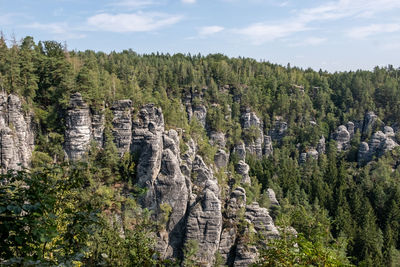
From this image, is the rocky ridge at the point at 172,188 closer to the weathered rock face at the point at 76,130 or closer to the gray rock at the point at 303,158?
the weathered rock face at the point at 76,130

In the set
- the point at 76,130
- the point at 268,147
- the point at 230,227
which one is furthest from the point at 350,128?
the point at 76,130

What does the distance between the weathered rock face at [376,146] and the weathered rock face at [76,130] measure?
7220cm

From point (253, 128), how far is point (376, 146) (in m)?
33.4

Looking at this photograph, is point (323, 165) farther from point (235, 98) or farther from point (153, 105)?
point (153, 105)

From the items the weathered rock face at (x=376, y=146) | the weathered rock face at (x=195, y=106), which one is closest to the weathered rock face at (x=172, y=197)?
the weathered rock face at (x=195, y=106)

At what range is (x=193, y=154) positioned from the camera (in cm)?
4925

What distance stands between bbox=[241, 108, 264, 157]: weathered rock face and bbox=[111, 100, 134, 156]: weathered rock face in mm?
47055

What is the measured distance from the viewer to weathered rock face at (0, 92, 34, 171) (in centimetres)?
3406

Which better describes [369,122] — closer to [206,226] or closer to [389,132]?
[389,132]

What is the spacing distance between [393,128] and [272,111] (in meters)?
35.4

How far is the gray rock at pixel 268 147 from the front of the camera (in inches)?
3573

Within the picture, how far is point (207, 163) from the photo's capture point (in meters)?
52.9

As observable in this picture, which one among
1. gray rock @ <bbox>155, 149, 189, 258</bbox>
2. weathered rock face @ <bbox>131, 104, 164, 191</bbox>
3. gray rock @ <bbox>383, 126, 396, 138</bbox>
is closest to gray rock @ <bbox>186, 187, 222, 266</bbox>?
gray rock @ <bbox>155, 149, 189, 258</bbox>

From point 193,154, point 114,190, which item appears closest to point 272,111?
point 193,154
